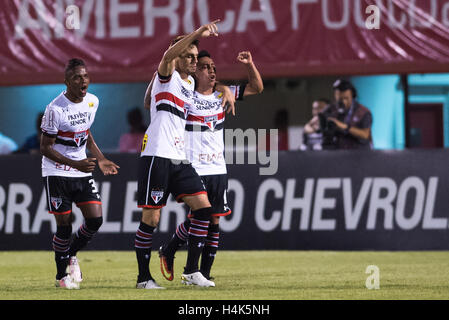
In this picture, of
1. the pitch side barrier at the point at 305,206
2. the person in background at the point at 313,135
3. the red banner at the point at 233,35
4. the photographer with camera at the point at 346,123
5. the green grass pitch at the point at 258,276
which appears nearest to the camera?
the green grass pitch at the point at 258,276

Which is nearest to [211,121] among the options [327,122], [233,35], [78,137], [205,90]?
[205,90]

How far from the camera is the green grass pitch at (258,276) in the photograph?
26.2ft

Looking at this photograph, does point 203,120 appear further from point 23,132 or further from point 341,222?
point 23,132

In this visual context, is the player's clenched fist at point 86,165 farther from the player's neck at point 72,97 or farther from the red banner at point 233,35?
the red banner at point 233,35

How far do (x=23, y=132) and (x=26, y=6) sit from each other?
14.8ft

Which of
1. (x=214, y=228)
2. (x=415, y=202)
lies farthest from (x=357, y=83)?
(x=214, y=228)

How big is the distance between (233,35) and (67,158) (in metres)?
6.35

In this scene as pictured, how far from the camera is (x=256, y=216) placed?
42.8 ft

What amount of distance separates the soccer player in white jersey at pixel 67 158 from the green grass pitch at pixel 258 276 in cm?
53

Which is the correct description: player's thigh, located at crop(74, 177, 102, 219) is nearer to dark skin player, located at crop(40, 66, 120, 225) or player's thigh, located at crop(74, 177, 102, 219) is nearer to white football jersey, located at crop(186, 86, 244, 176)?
dark skin player, located at crop(40, 66, 120, 225)

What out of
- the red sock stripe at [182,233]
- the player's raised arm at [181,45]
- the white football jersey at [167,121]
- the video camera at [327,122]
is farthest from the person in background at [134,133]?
the player's raised arm at [181,45]

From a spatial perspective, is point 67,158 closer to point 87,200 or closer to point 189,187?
point 87,200

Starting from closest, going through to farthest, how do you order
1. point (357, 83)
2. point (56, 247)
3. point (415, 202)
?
1. point (56, 247)
2. point (415, 202)
3. point (357, 83)

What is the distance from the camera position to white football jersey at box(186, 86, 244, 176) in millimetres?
9055
